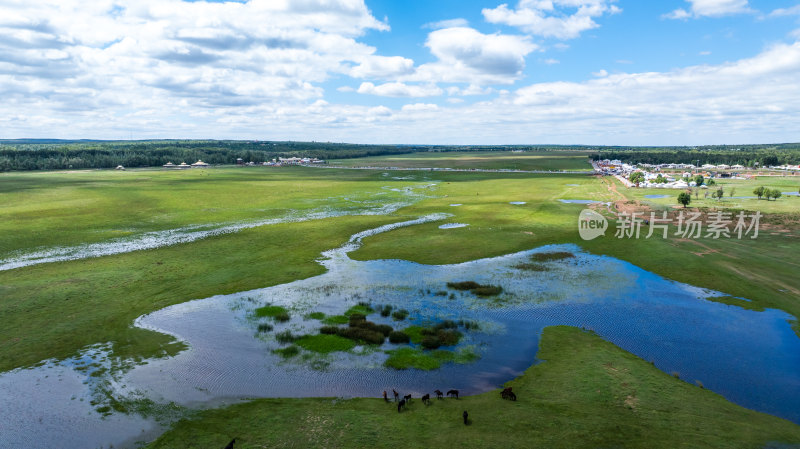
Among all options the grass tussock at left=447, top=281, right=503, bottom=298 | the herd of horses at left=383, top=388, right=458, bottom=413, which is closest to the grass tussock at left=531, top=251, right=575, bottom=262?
the grass tussock at left=447, top=281, right=503, bottom=298

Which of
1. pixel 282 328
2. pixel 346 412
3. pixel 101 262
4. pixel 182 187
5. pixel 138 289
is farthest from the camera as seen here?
pixel 182 187

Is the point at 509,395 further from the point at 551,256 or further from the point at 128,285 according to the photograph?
the point at 128,285

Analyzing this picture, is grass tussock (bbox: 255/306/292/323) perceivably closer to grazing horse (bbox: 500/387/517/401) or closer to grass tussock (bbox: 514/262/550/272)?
grazing horse (bbox: 500/387/517/401)

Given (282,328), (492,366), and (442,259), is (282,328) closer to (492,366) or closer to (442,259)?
(492,366)

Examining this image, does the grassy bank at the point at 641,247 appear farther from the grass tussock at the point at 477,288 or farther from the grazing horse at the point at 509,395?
the grazing horse at the point at 509,395

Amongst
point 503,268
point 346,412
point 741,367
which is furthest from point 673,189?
point 346,412
